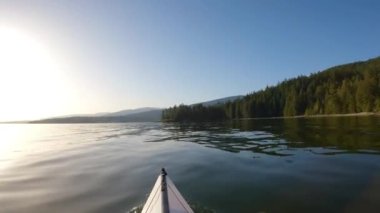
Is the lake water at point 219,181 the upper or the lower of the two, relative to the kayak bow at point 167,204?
lower

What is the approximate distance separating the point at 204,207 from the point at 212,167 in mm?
10032

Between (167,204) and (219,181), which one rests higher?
(167,204)

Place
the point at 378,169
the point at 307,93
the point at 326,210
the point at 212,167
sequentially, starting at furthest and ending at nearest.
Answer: the point at 307,93, the point at 212,167, the point at 378,169, the point at 326,210

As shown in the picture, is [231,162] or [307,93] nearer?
[231,162]

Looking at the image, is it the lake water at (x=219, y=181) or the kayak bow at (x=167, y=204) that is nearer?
the kayak bow at (x=167, y=204)

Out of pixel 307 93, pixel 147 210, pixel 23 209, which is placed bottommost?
pixel 23 209

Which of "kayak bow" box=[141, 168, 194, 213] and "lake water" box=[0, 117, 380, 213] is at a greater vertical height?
"kayak bow" box=[141, 168, 194, 213]

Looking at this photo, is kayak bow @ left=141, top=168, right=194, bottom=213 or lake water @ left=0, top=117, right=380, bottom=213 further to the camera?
lake water @ left=0, top=117, right=380, bottom=213

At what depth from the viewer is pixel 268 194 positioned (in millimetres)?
16812

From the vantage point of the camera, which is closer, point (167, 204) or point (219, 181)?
point (167, 204)

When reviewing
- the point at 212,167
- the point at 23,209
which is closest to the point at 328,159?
the point at 212,167

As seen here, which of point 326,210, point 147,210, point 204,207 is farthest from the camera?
point 204,207

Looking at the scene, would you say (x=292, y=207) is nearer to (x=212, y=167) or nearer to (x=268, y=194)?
(x=268, y=194)

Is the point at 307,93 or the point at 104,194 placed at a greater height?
the point at 307,93
